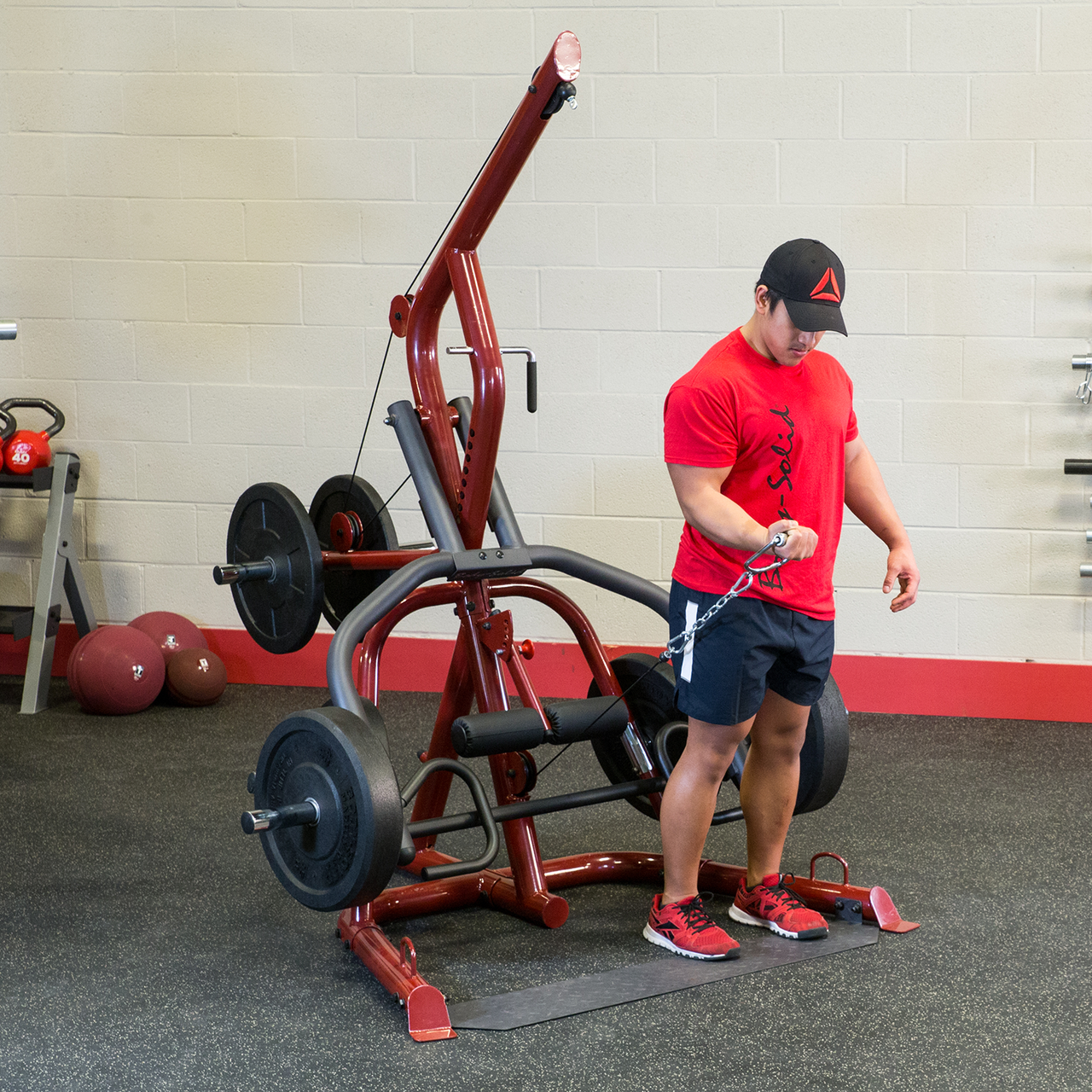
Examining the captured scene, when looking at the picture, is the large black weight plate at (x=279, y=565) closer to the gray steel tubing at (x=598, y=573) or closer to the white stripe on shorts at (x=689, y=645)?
the gray steel tubing at (x=598, y=573)

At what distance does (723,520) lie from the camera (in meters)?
2.15

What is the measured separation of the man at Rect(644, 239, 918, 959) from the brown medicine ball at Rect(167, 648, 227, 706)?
213cm

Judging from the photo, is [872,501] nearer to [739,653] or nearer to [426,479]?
[739,653]

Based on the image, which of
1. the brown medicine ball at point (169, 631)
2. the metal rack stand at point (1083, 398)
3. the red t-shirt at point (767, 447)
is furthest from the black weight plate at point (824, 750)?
the brown medicine ball at point (169, 631)

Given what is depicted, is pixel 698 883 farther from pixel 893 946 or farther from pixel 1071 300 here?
pixel 1071 300

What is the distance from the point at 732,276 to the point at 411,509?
1.30 metres

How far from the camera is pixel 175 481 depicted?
4508 millimetres

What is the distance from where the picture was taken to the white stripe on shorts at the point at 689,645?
2.31 meters

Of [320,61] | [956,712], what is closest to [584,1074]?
[956,712]

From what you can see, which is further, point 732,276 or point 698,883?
point 732,276

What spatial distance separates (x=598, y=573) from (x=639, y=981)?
0.79 m

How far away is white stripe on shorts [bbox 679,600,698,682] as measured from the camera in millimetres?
2307

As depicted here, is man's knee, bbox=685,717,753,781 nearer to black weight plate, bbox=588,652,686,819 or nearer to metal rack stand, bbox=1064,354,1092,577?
black weight plate, bbox=588,652,686,819

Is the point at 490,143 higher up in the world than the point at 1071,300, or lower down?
higher up
